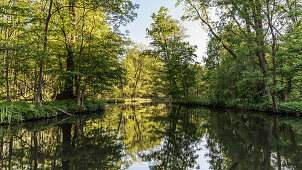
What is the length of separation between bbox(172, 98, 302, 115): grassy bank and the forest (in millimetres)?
57

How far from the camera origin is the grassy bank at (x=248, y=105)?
10.0 meters

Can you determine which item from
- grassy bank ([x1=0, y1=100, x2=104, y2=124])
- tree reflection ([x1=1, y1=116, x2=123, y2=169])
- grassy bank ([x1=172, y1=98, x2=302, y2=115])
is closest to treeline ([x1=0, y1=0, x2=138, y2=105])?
grassy bank ([x1=0, y1=100, x2=104, y2=124])

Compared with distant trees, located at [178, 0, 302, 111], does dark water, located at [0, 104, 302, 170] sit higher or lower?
lower

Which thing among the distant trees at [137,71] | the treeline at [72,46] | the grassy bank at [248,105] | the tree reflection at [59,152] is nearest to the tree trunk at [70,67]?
the treeline at [72,46]

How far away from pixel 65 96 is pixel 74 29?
19.9ft

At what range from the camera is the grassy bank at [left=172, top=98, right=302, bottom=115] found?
10.0m

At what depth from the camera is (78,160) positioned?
10.7 feet

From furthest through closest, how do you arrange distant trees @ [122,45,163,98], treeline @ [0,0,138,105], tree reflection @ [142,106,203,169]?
1. distant trees @ [122,45,163,98]
2. treeline @ [0,0,138,105]
3. tree reflection @ [142,106,203,169]

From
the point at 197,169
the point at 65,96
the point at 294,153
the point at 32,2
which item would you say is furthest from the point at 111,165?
the point at 32,2

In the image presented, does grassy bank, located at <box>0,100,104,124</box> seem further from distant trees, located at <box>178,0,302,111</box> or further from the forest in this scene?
distant trees, located at <box>178,0,302,111</box>

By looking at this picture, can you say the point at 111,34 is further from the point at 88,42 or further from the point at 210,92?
the point at 210,92

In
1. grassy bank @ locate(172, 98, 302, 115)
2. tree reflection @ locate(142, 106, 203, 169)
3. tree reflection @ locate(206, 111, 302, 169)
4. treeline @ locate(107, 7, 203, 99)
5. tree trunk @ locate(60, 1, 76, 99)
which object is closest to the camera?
tree reflection @ locate(206, 111, 302, 169)

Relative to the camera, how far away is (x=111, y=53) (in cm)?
1508

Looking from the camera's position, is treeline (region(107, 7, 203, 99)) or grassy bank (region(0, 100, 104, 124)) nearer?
grassy bank (region(0, 100, 104, 124))
